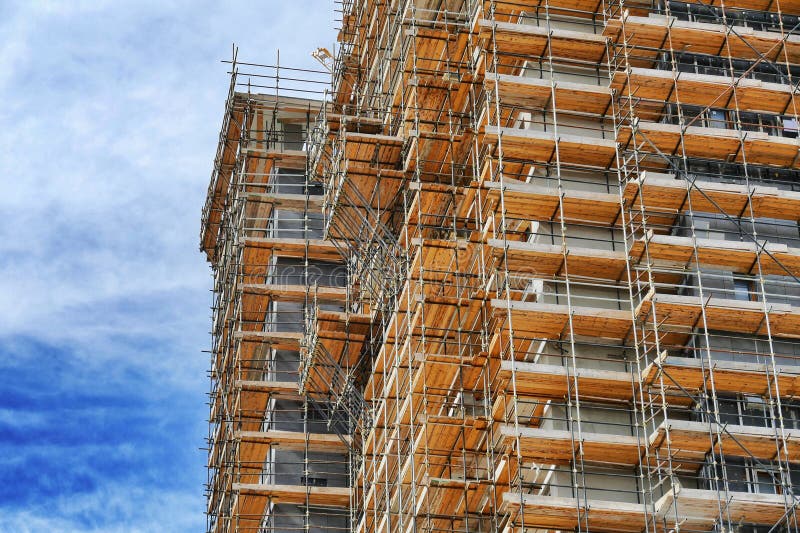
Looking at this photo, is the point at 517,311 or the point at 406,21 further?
the point at 406,21

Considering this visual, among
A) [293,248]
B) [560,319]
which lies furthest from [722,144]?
[293,248]

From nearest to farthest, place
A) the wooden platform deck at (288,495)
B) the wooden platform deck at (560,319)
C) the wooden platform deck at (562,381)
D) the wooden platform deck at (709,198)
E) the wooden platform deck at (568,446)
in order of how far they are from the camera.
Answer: the wooden platform deck at (568,446) < the wooden platform deck at (562,381) < the wooden platform deck at (560,319) < the wooden platform deck at (709,198) < the wooden platform deck at (288,495)

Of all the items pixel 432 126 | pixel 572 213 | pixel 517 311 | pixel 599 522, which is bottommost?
pixel 599 522

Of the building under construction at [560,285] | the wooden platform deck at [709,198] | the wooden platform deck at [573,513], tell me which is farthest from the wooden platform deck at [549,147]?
the wooden platform deck at [573,513]

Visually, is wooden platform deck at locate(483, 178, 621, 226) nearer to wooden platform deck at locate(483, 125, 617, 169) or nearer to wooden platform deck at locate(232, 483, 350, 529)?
wooden platform deck at locate(483, 125, 617, 169)

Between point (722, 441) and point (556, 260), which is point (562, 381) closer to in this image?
point (556, 260)

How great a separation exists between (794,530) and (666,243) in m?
7.63

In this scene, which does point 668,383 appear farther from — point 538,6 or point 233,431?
point 233,431

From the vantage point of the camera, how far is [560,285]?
45406 millimetres

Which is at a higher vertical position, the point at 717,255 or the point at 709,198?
the point at 709,198

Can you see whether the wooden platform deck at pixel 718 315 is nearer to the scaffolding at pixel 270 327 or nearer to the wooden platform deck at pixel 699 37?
the wooden platform deck at pixel 699 37

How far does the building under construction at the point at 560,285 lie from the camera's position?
4216 cm

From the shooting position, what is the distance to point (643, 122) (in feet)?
152

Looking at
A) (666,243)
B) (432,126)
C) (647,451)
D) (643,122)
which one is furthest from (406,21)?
(647,451)
